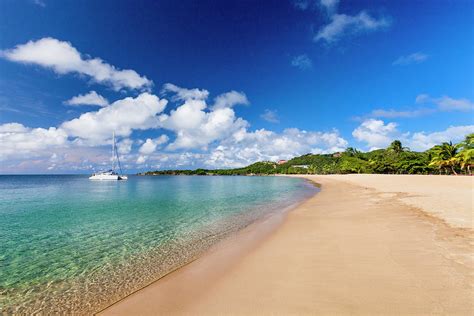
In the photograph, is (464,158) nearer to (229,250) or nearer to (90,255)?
(229,250)

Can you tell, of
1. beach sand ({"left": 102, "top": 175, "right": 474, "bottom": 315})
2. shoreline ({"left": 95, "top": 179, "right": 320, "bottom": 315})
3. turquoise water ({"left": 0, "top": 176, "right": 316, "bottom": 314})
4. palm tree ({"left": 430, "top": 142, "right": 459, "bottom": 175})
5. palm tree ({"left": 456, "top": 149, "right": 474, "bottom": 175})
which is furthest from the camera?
palm tree ({"left": 430, "top": 142, "right": 459, "bottom": 175})

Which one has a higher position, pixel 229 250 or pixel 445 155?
pixel 445 155

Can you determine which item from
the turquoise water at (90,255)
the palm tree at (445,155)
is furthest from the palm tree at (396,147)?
the turquoise water at (90,255)

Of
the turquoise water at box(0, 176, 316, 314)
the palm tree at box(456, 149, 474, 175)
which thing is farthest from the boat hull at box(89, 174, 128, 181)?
the palm tree at box(456, 149, 474, 175)

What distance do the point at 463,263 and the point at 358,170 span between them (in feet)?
359

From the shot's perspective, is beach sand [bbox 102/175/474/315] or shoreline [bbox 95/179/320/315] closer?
beach sand [bbox 102/175/474/315]

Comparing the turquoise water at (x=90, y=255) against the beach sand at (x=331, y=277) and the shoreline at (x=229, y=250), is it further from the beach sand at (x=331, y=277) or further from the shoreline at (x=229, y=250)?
the beach sand at (x=331, y=277)

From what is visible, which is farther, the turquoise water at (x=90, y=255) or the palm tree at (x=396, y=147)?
the palm tree at (x=396, y=147)

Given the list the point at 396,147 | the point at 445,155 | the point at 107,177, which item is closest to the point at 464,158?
the point at 445,155

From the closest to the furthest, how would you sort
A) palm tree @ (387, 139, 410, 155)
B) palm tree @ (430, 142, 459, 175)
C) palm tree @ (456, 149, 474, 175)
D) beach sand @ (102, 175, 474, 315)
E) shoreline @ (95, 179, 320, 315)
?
beach sand @ (102, 175, 474, 315) → shoreline @ (95, 179, 320, 315) → palm tree @ (456, 149, 474, 175) → palm tree @ (430, 142, 459, 175) → palm tree @ (387, 139, 410, 155)

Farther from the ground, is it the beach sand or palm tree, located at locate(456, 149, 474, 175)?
palm tree, located at locate(456, 149, 474, 175)

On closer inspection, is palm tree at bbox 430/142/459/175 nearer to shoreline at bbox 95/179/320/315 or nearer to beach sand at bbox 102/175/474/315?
beach sand at bbox 102/175/474/315

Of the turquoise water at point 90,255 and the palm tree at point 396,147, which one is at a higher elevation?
the palm tree at point 396,147

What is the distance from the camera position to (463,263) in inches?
216
